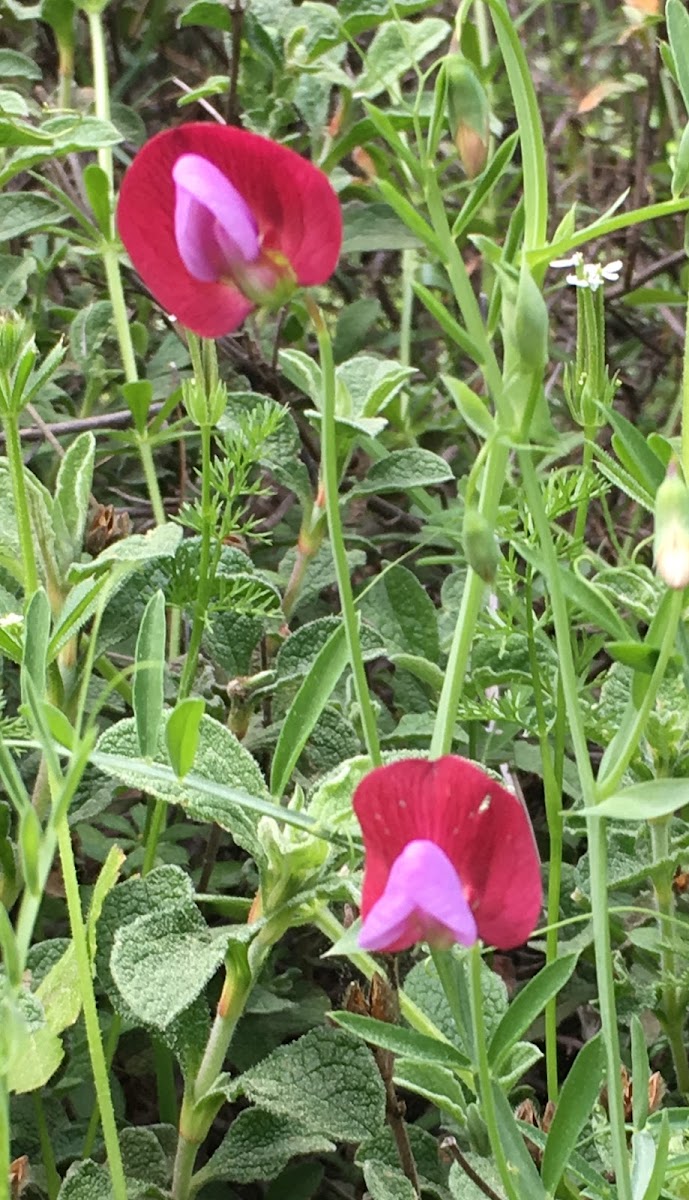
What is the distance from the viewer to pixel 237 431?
2.20 feet

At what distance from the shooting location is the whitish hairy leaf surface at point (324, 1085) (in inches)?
19.6

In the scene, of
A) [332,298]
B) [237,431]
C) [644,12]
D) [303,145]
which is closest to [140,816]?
[237,431]

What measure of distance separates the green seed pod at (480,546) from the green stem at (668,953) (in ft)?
0.81

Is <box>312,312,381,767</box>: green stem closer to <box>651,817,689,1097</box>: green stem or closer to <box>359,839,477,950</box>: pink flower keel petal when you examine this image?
<box>359,839,477,950</box>: pink flower keel petal

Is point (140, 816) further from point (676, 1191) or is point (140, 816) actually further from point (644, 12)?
point (644, 12)

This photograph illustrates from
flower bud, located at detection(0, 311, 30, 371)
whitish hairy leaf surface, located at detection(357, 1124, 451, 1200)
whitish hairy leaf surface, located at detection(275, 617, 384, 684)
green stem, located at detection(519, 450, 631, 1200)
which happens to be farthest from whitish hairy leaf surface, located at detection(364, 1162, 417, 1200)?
flower bud, located at detection(0, 311, 30, 371)

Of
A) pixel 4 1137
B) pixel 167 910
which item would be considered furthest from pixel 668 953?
pixel 4 1137

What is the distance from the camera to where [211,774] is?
0.48 meters

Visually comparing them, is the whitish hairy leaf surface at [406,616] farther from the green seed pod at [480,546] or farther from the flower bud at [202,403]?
the green seed pod at [480,546]

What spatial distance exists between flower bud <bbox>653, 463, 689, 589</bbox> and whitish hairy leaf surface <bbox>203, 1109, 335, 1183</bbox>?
11.5 inches

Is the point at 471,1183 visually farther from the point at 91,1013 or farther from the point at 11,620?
the point at 11,620

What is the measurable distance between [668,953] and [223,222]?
0.38 metres

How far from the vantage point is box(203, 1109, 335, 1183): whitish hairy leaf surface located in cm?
53

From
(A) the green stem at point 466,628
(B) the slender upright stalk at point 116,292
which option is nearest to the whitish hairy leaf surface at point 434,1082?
(A) the green stem at point 466,628
